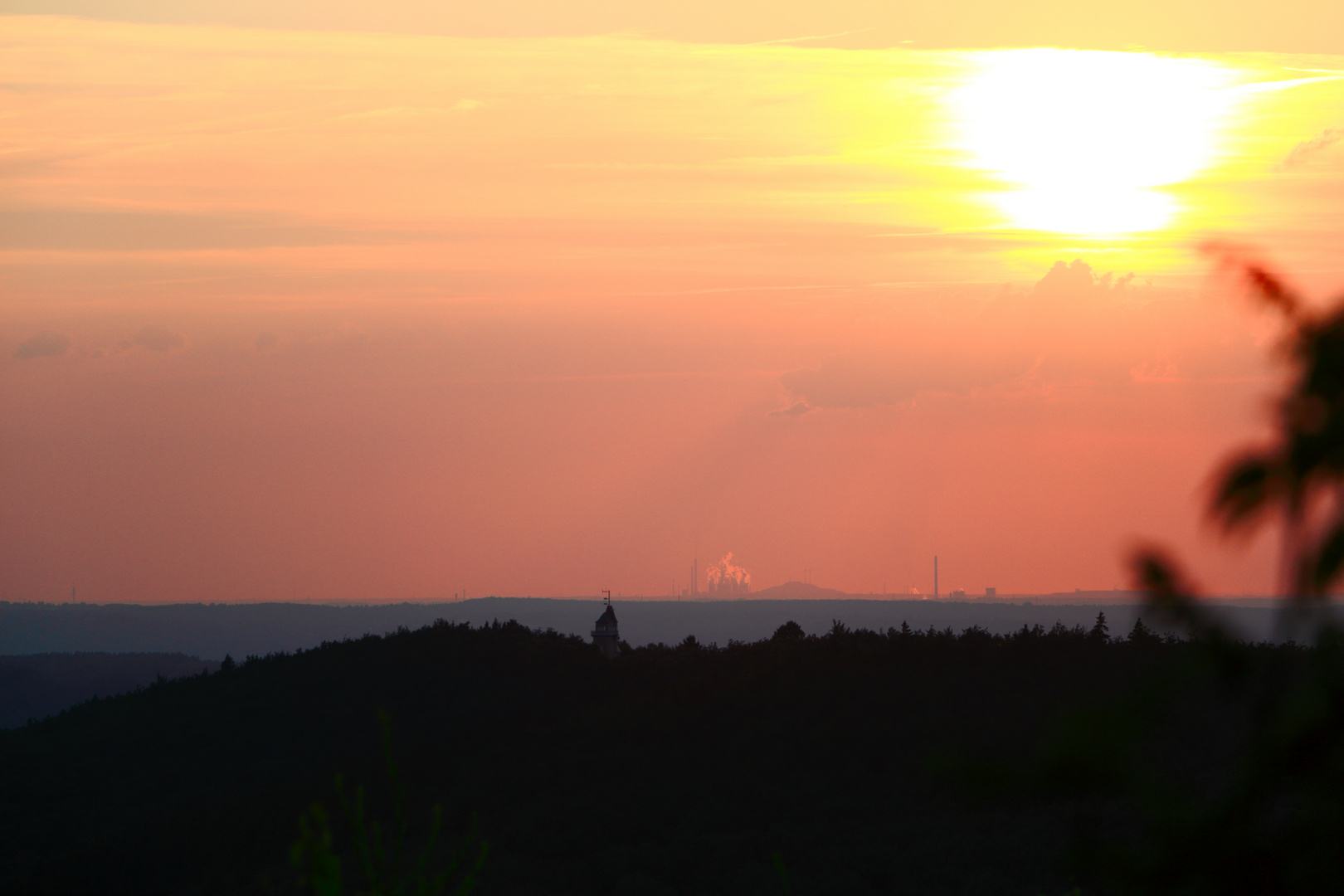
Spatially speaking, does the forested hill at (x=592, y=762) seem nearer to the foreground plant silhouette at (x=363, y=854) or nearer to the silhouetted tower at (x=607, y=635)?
the silhouetted tower at (x=607, y=635)

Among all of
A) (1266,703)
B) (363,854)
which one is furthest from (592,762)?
(1266,703)

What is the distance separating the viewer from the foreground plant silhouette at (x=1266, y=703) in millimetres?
2990

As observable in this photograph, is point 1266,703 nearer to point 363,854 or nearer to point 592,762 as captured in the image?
point 363,854

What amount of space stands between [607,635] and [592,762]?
24370 mm

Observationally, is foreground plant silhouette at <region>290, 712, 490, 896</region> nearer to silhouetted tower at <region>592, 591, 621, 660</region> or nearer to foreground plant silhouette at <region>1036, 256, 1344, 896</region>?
foreground plant silhouette at <region>1036, 256, 1344, 896</region>

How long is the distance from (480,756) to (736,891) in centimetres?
2415

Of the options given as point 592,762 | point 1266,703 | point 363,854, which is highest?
point 1266,703

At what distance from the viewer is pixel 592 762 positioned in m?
55.7

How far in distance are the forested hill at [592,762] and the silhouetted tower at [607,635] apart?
1703mm

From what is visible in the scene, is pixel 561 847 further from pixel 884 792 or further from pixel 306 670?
pixel 306 670

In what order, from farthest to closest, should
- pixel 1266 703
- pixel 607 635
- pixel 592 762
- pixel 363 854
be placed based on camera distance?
pixel 607 635
pixel 592 762
pixel 363 854
pixel 1266 703

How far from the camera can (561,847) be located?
46.1 metres

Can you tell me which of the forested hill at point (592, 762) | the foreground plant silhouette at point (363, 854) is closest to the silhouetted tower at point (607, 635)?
the forested hill at point (592, 762)

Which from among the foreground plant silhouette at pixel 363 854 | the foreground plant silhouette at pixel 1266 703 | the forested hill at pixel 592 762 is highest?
the foreground plant silhouette at pixel 1266 703
